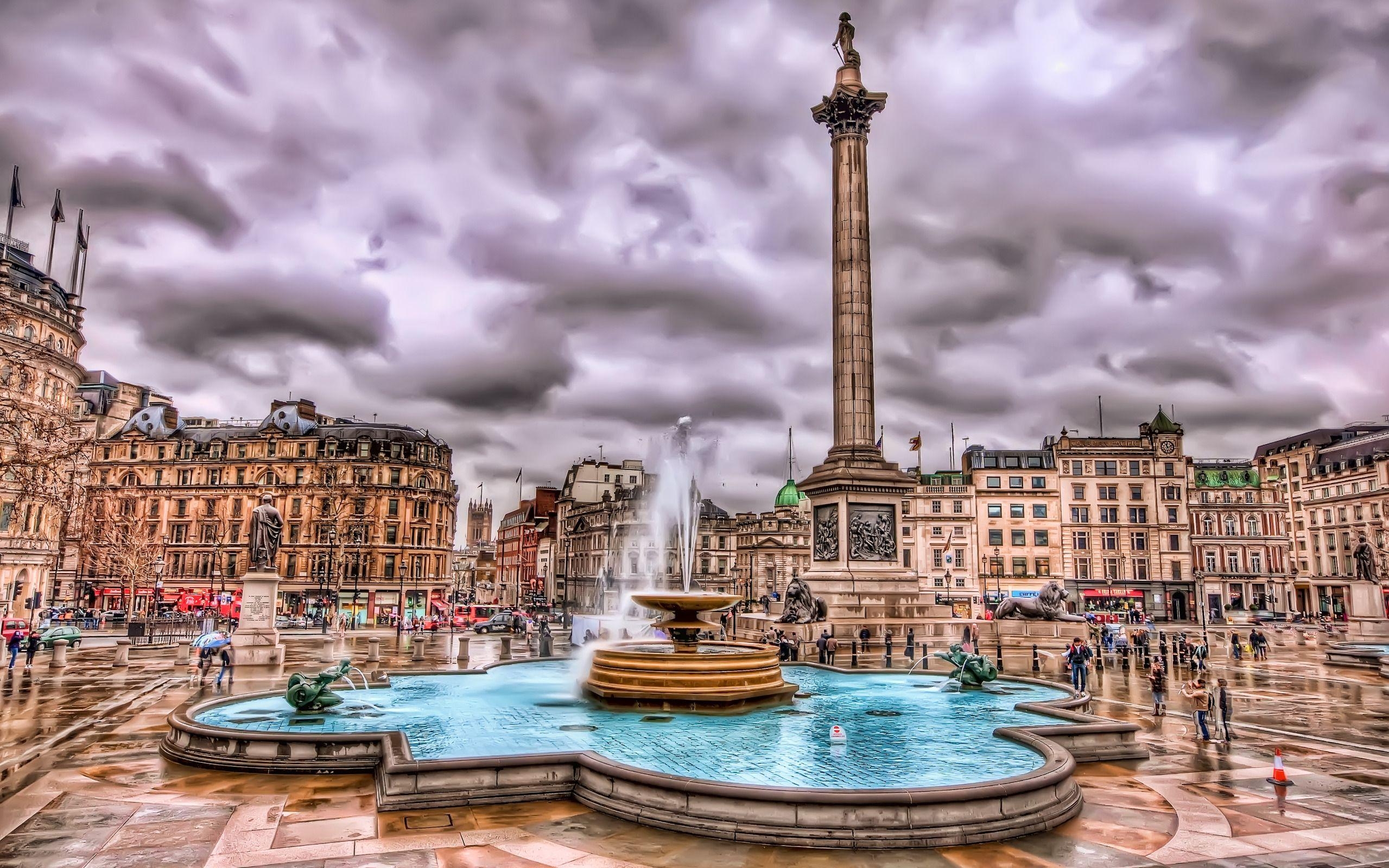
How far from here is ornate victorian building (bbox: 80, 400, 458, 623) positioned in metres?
79.6

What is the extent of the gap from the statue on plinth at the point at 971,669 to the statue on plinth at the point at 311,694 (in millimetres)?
14275

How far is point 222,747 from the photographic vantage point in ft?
43.0

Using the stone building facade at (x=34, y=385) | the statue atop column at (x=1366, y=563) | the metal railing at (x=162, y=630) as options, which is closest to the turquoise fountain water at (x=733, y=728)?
the metal railing at (x=162, y=630)

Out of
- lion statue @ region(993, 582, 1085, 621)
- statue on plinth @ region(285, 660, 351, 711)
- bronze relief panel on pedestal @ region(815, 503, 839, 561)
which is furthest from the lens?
lion statue @ region(993, 582, 1085, 621)


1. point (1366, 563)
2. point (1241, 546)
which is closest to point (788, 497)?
point (1241, 546)

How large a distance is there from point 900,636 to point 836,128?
86.6ft

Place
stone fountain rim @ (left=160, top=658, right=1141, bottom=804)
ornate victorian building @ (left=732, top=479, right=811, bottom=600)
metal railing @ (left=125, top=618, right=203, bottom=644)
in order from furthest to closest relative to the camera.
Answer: ornate victorian building @ (left=732, top=479, right=811, bottom=600) → metal railing @ (left=125, top=618, right=203, bottom=644) → stone fountain rim @ (left=160, top=658, right=1141, bottom=804)

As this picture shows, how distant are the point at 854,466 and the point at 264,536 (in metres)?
24.6

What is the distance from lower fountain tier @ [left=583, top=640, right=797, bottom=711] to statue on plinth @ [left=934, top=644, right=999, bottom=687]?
460 centimetres

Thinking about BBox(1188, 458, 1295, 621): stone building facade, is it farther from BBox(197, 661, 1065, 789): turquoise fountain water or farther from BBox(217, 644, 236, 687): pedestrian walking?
BBox(217, 644, 236, 687): pedestrian walking

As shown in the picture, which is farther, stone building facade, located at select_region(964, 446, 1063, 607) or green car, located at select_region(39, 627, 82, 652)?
stone building facade, located at select_region(964, 446, 1063, 607)

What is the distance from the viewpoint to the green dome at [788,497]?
353 feet

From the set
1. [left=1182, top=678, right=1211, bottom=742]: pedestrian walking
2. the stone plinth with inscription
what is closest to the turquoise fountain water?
[left=1182, top=678, right=1211, bottom=742]: pedestrian walking

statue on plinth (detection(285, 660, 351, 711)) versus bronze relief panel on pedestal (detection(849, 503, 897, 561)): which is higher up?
bronze relief panel on pedestal (detection(849, 503, 897, 561))
